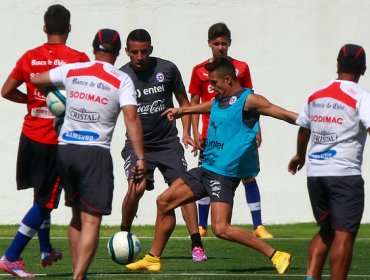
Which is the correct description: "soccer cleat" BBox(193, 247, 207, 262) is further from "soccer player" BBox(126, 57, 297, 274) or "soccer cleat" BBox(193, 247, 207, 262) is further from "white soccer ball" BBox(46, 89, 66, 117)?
"white soccer ball" BBox(46, 89, 66, 117)

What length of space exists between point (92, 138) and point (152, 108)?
3030 mm

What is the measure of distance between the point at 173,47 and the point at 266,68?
134cm

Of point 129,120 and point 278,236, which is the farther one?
point 278,236

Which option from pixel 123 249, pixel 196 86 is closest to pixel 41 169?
pixel 123 249

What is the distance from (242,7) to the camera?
16547mm

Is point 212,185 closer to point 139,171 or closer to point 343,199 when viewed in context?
point 139,171

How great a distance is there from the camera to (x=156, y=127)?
1187 centimetres

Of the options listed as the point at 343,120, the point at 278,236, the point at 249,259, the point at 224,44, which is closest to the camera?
the point at 343,120

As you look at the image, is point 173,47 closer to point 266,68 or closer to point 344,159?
point 266,68

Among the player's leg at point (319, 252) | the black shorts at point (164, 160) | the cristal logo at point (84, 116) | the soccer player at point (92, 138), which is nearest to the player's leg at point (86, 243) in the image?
the soccer player at point (92, 138)

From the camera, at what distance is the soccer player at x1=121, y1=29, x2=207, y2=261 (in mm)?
11742

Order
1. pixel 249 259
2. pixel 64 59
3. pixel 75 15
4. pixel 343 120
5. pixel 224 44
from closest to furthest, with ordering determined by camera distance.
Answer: pixel 343 120, pixel 64 59, pixel 249 259, pixel 224 44, pixel 75 15

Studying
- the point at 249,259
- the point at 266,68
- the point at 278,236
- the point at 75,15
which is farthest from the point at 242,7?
the point at 249,259

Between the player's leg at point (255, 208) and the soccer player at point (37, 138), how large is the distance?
4568 millimetres
